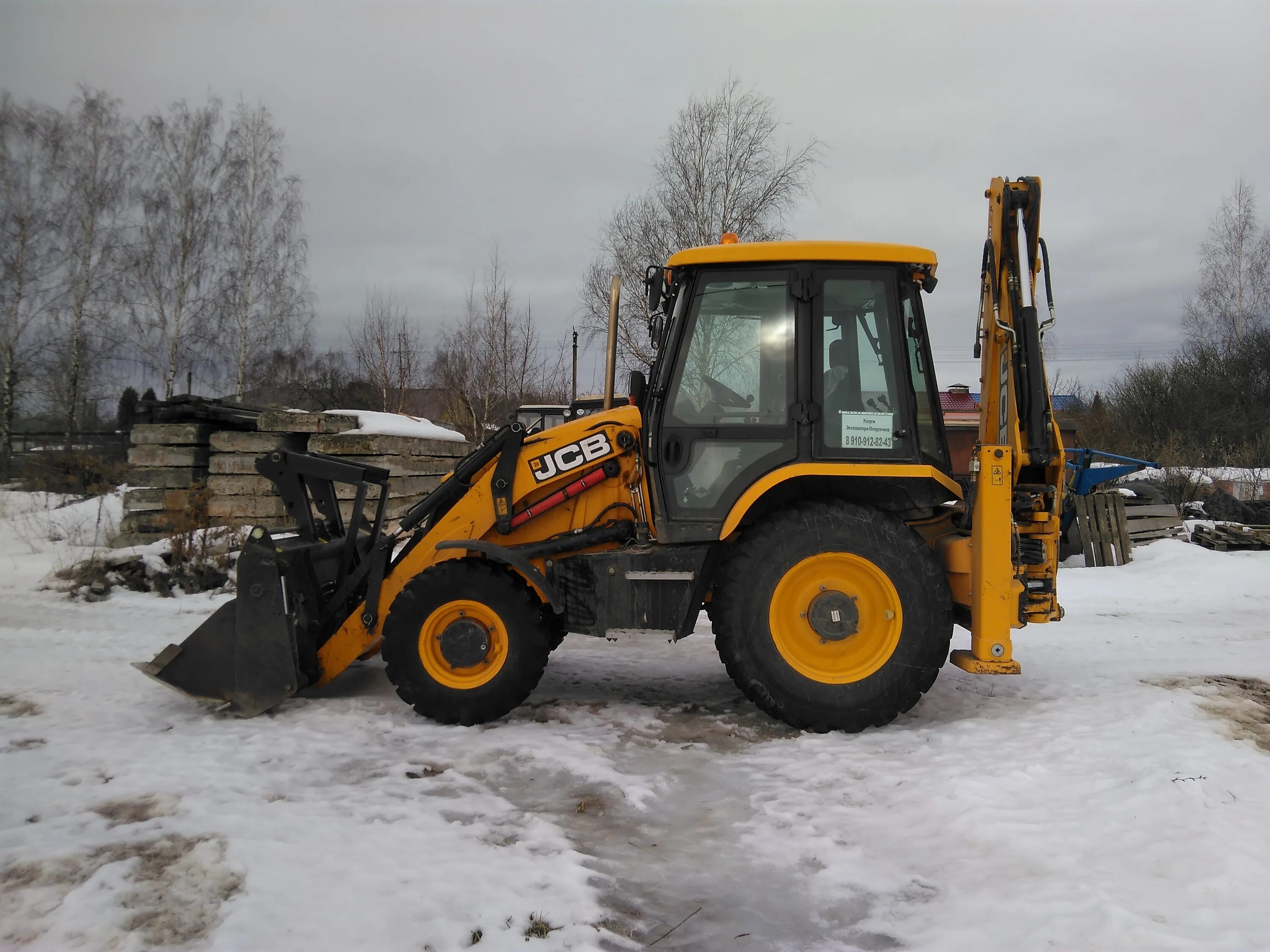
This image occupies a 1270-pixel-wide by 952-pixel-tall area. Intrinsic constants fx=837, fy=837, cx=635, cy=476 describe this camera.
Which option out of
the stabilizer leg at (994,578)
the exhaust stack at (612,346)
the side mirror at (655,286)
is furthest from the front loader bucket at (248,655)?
the stabilizer leg at (994,578)

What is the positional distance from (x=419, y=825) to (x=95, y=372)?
69.8 feet

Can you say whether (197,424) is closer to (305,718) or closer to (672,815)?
(305,718)

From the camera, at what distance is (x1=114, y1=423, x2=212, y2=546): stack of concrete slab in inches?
394

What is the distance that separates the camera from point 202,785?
3.39m

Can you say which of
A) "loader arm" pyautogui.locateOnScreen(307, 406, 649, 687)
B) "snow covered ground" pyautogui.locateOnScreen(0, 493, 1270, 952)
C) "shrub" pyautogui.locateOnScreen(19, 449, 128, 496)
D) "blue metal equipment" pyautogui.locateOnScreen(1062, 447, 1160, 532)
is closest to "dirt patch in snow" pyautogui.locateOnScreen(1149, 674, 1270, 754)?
"snow covered ground" pyautogui.locateOnScreen(0, 493, 1270, 952)

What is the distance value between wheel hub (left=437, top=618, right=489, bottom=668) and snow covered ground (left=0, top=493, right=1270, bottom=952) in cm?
37

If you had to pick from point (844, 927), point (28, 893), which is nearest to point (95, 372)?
point (28, 893)

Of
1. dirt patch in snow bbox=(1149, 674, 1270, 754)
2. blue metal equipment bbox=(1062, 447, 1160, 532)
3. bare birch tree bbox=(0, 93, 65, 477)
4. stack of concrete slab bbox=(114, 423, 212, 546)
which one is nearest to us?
dirt patch in snow bbox=(1149, 674, 1270, 754)

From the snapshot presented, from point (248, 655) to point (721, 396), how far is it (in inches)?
111

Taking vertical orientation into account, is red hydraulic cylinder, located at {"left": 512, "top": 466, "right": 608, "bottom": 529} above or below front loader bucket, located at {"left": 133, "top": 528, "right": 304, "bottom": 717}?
above

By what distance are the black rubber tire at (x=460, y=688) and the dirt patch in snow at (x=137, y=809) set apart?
1.24 metres

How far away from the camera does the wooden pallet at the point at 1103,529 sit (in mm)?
10969

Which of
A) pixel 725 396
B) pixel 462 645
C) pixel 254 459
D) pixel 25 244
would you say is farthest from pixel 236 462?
pixel 25 244

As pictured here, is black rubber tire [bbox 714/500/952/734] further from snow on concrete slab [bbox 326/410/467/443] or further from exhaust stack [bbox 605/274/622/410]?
snow on concrete slab [bbox 326/410/467/443]
